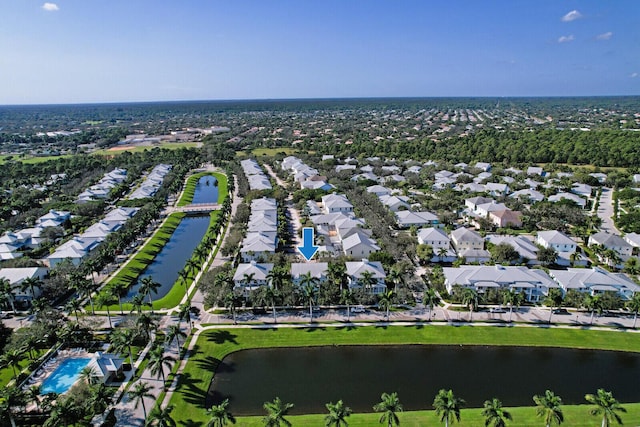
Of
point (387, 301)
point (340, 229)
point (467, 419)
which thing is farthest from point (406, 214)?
point (467, 419)

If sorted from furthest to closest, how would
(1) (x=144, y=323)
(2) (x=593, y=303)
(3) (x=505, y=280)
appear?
1. (3) (x=505, y=280)
2. (2) (x=593, y=303)
3. (1) (x=144, y=323)

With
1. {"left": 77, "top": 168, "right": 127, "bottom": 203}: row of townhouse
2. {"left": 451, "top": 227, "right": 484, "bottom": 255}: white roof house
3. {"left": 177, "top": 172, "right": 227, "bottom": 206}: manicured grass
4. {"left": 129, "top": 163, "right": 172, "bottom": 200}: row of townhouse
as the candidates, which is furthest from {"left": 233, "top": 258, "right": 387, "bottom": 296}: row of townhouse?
{"left": 77, "top": 168, "right": 127, "bottom": 203}: row of townhouse

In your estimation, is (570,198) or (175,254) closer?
(175,254)

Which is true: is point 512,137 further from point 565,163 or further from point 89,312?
point 89,312

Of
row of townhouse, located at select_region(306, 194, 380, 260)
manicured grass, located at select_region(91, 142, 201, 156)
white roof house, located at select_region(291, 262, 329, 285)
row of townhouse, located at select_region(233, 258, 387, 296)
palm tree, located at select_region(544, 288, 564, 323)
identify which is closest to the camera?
palm tree, located at select_region(544, 288, 564, 323)

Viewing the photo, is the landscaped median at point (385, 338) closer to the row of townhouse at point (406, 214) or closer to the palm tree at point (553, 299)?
the palm tree at point (553, 299)

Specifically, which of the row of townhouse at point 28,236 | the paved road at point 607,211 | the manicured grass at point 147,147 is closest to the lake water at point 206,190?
the row of townhouse at point 28,236

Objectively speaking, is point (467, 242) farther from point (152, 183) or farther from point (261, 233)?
point (152, 183)

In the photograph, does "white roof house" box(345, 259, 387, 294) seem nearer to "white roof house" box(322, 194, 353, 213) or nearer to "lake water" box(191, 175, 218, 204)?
"white roof house" box(322, 194, 353, 213)
